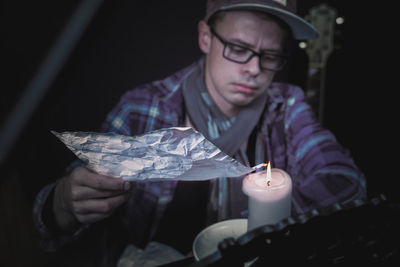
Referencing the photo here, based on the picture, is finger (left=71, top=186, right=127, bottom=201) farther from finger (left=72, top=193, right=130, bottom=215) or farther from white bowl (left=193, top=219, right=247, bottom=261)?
white bowl (left=193, top=219, right=247, bottom=261)

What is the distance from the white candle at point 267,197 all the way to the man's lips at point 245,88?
24.0 inches

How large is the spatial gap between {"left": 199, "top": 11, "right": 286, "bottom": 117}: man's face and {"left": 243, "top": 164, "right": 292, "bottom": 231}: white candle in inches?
23.5

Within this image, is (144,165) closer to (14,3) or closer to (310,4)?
(14,3)

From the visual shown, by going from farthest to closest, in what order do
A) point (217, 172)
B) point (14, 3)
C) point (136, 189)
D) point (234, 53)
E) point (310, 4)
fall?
point (310, 4)
point (136, 189)
point (234, 53)
point (14, 3)
point (217, 172)

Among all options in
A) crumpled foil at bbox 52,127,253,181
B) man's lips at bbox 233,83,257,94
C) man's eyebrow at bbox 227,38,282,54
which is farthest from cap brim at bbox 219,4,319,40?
crumpled foil at bbox 52,127,253,181

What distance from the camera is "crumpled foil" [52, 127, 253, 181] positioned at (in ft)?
1.31

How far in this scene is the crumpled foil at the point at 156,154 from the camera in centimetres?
40

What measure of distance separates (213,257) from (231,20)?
85 cm

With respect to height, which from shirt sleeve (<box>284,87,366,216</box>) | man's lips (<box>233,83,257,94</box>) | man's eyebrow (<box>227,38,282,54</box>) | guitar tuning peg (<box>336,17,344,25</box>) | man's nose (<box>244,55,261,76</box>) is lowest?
shirt sleeve (<box>284,87,366,216</box>)

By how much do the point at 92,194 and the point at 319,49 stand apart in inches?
48.0

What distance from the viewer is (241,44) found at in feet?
3.10

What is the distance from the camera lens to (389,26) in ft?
4.43

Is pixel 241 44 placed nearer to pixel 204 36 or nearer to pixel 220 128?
pixel 204 36

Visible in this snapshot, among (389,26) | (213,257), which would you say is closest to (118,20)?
(213,257)
